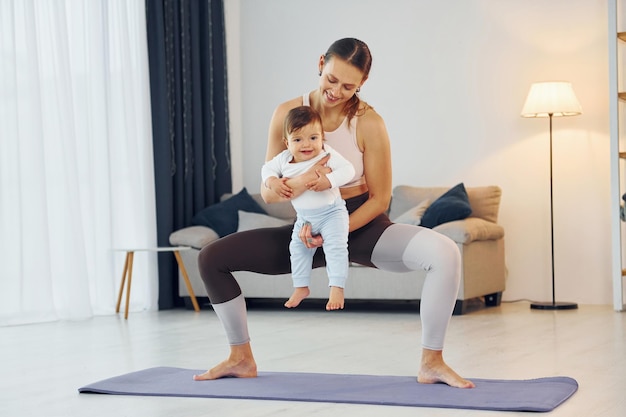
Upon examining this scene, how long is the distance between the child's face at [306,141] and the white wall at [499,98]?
3528mm

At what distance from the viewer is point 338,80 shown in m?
3.04

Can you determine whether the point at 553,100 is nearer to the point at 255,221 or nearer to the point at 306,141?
the point at 255,221

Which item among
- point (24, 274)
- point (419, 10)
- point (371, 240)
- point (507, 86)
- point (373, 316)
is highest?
point (419, 10)

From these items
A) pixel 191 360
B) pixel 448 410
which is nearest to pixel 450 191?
pixel 191 360

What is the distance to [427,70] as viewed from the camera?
657 centimetres

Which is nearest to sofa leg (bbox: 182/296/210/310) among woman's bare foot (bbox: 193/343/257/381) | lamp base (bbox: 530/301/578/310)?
lamp base (bbox: 530/301/578/310)

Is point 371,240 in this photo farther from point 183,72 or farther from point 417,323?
point 183,72

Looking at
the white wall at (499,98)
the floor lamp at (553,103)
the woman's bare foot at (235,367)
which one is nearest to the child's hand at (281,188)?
the woman's bare foot at (235,367)

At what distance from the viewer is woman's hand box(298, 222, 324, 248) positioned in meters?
2.99

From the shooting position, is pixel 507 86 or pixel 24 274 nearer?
pixel 24 274

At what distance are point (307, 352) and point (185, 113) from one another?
296cm

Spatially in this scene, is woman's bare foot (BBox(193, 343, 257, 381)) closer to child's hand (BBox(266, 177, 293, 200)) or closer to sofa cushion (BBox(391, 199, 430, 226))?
child's hand (BBox(266, 177, 293, 200))

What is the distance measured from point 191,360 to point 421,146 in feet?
10.6

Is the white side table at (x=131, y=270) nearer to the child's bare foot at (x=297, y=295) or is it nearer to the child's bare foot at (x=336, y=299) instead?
the child's bare foot at (x=297, y=295)
